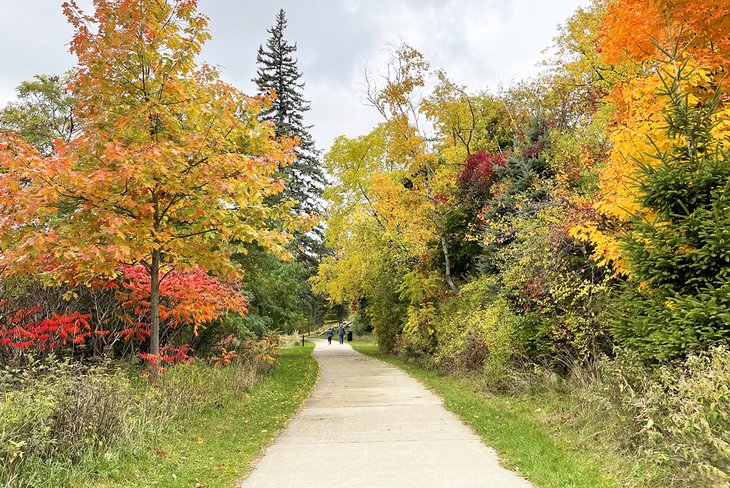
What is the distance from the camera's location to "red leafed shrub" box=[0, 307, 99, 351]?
24.8ft

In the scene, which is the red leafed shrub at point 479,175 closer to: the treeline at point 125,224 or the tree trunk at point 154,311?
the treeline at point 125,224

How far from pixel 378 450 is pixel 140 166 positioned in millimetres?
4792

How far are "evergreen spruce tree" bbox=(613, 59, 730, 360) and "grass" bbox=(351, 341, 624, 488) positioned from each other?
1510mm

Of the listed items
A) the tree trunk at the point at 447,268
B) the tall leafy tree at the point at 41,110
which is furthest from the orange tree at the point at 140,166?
the tall leafy tree at the point at 41,110

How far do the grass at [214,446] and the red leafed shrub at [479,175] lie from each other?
8.90m

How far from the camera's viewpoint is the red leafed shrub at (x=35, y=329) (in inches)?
297

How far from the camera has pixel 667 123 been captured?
21.7ft

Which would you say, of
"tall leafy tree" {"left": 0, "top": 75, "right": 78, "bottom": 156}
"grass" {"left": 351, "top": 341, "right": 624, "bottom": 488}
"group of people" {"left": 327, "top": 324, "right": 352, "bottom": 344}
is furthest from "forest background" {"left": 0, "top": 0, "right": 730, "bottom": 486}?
"group of people" {"left": 327, "top": 324, "right": 352, "bottom": 344}

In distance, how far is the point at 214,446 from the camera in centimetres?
668

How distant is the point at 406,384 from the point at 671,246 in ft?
28.6

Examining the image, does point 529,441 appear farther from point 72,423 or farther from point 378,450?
point 72,423

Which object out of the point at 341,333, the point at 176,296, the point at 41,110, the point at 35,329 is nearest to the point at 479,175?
the point at 176,296

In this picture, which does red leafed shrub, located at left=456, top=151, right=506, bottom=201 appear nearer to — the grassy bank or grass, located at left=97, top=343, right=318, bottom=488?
grass, located at left=97, top=343, right=318, bottom=488

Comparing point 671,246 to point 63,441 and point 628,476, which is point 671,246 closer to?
point 628,476
